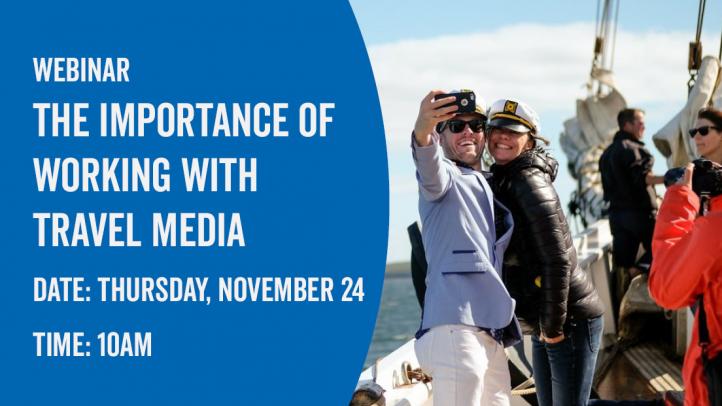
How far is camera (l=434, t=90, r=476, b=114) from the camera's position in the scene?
2978mm

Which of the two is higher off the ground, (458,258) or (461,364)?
(458,258)

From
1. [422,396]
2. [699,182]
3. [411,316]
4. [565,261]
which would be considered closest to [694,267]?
[699,182]

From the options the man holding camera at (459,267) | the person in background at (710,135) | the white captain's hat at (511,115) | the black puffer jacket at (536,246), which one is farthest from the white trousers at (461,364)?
the person in background at (710,135)

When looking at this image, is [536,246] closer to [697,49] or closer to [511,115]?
[511,115]

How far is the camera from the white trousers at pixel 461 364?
9.80 ft

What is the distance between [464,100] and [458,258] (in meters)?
0.41

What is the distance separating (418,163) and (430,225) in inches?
8.8

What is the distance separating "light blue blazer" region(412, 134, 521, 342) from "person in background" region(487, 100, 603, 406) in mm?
143

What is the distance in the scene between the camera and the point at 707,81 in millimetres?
6102

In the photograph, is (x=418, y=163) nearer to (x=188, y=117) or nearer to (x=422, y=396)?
(x=422, y=396)

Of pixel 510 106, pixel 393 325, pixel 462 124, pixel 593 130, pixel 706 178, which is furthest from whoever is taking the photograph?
pixel 393 325

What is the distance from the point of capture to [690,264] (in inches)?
106

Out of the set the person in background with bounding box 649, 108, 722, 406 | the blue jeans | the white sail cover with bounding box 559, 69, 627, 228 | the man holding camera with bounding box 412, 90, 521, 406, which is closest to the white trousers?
the man holding camera with bounding box 412, 90, 521, 406

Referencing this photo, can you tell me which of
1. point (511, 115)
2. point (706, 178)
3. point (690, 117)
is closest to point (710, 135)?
point (706, 178)
